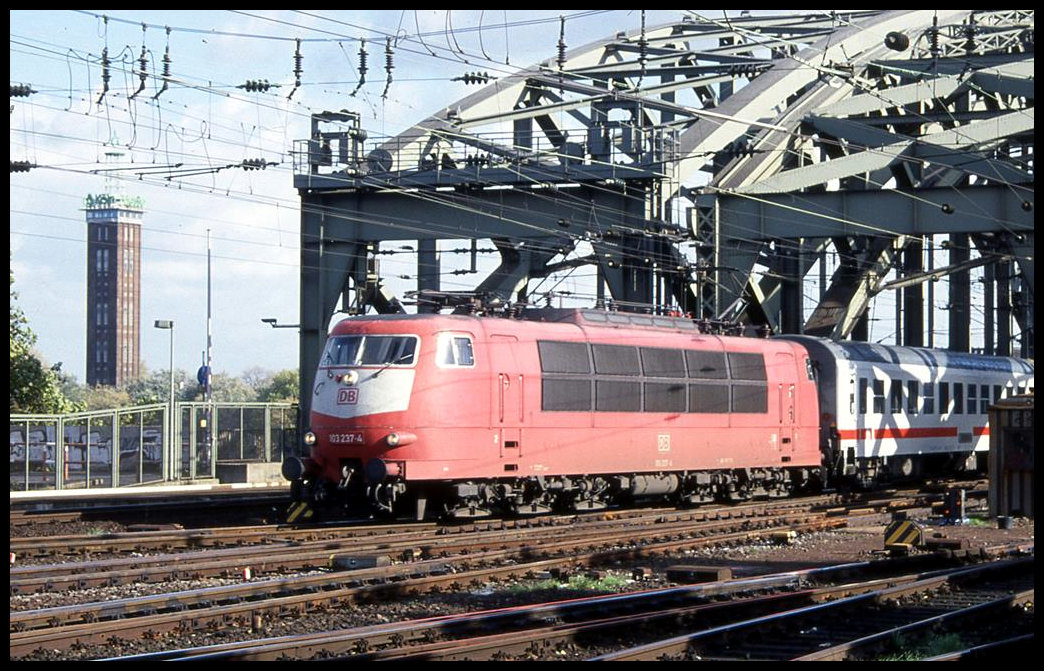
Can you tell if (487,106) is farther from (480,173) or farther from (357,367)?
(357,367)

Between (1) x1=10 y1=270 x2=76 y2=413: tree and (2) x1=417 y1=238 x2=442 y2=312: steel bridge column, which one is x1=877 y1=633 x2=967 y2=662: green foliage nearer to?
(2) x1=417 y1=238 x2=442 y2=312: steel bridge column

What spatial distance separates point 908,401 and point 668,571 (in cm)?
2207

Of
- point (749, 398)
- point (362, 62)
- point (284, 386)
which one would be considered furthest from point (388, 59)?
point (284, 386)

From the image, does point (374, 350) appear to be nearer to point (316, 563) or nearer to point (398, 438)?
point (398, 438)

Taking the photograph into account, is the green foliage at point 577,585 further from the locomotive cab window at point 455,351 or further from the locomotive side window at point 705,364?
the locomotive side window at point 705,364

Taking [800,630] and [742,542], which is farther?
[742,542]

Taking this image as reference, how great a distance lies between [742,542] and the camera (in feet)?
77.6

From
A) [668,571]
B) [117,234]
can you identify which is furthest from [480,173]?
[117,234]

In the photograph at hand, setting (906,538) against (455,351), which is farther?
(455,351)

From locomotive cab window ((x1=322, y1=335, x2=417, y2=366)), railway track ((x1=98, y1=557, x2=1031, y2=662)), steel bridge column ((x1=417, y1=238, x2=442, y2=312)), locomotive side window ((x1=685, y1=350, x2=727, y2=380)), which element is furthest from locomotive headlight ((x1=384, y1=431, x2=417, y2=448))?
steel bridge column ((x1=417, y1=238, x2=442, y2=312))

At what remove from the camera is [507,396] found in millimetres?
25922

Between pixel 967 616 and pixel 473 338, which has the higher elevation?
pixel 473 338

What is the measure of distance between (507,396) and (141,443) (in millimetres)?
18993

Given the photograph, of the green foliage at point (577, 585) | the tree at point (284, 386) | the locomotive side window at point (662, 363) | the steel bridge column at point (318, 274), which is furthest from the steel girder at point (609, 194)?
the tree at point (284, 386)
